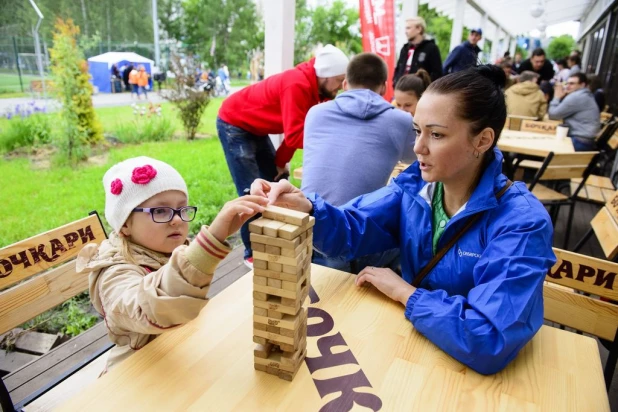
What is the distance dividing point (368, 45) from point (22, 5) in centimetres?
454

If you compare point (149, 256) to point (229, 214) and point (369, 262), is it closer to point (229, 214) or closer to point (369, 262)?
point (229, 214)

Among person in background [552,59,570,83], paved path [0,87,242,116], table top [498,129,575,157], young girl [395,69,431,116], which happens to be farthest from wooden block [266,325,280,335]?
person in background [552,59,570,83]

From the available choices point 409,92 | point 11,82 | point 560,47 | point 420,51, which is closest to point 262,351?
point 409,92

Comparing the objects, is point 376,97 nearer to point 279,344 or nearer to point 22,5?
point 279,344

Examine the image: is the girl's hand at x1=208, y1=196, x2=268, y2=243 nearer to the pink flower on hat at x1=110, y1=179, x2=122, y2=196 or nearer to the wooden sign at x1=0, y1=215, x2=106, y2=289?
the pink flower on hat at x1=110, y1=179, x2=122, y2=196

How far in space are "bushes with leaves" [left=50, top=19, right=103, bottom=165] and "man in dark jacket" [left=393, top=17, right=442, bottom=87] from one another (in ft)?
13.7

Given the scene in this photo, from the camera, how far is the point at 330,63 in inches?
113

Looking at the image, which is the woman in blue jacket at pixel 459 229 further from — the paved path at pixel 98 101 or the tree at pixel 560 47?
the tree at pixel 560 47

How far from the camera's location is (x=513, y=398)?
3.42ft

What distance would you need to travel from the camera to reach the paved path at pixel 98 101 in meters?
3.71

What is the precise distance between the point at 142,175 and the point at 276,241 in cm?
63

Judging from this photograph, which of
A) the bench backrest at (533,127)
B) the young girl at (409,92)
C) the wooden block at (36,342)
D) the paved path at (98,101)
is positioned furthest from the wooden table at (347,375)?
the bench backrest at (533,127)

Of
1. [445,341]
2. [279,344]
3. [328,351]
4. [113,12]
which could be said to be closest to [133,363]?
[279,344]

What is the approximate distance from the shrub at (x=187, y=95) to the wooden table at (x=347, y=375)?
5.67 metres
